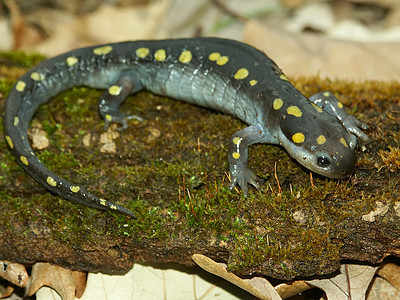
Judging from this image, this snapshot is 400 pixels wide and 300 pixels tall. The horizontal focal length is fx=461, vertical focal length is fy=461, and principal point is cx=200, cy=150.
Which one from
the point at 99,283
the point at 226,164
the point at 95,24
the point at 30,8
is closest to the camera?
the point at 99,283

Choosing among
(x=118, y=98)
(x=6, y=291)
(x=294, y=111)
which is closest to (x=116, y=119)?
(x=118, y=98)

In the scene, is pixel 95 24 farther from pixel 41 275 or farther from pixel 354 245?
pixel 354 245

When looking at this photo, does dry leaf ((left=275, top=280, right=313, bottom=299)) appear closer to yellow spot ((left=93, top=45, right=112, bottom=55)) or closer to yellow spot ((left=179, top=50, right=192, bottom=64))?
yellow spot ((left=179, top=50, right=192, bottom=64))

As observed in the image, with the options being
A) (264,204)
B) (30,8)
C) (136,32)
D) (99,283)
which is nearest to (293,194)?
(264,204)

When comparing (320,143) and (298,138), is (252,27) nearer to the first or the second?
(298,138)

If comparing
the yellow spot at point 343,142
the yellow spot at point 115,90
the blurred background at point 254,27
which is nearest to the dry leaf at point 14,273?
the yellow spot at point 115,90

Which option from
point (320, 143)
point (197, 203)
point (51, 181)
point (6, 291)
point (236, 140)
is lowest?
point (6, 291)

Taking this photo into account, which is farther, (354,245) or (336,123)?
(336,123)
